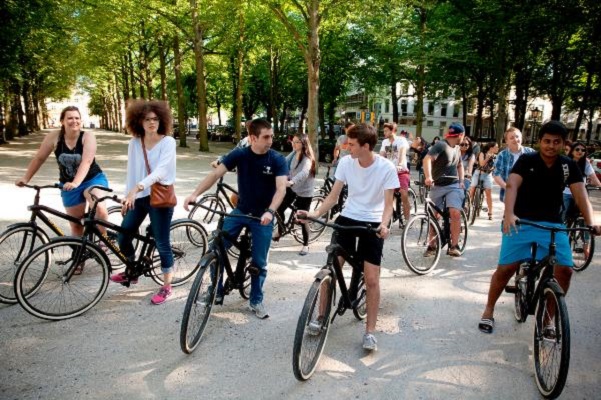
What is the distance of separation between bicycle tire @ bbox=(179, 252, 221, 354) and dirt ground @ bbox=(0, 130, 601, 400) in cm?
14

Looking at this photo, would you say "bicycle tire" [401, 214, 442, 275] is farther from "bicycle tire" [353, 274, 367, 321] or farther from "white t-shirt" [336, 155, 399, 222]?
"white t-shirt" [336, 155, 399, 222]

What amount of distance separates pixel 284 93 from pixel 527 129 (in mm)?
42707

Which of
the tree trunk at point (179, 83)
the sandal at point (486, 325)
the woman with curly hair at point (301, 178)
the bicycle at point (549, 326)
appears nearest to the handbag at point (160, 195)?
the woman with curly hair at point (301, 178)

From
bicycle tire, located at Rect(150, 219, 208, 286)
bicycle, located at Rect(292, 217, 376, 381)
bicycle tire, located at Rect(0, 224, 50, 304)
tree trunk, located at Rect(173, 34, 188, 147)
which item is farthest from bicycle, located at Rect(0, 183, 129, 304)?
tree trunk, located at Rect(173, 34, 188, 147)

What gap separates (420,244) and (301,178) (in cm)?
204

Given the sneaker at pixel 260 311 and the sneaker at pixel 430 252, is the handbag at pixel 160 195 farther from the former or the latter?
the sneaker at pixel 430 252

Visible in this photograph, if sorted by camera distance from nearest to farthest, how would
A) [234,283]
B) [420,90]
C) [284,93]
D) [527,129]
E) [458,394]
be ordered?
[458,394]
[234,283]
[420,90]
[284,93]
[527,129]

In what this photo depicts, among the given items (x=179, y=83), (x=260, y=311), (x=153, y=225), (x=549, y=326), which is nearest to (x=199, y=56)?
(x=179, y=83)

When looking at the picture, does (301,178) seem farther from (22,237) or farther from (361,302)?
(22,237)

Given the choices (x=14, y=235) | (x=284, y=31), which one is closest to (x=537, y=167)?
(x=14, y=235)

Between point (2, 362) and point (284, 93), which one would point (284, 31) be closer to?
point (284, 93)

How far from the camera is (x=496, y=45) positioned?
898 inches

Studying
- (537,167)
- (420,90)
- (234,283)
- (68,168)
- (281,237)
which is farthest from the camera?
(420,90)

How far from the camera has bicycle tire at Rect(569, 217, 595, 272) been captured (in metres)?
5.90
